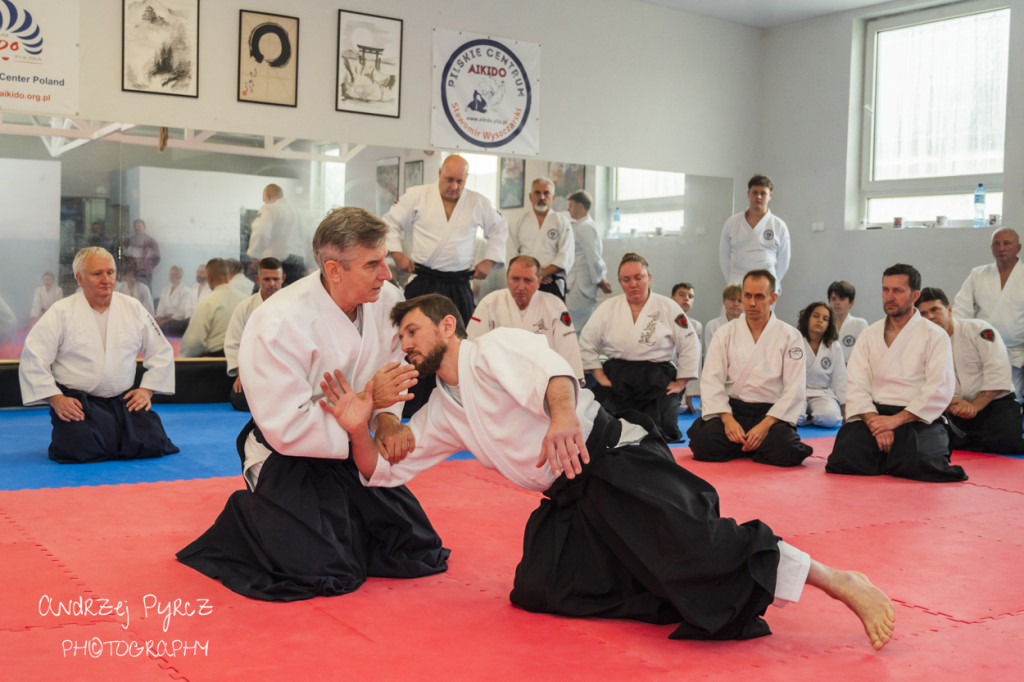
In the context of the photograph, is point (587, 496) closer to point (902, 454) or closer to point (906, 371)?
point (902, 454)

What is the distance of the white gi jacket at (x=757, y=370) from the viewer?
5.52m

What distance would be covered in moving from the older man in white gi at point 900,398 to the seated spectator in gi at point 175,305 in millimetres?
4930

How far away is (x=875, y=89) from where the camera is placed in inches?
373

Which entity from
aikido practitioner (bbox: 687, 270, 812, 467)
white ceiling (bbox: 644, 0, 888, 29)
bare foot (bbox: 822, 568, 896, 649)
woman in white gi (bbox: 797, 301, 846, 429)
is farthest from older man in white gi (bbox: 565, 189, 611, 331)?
bare foot (bbox: 822, 568, 896, 649)

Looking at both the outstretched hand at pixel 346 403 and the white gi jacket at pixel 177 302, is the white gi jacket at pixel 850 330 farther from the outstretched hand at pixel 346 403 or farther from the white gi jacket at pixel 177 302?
the outstretched hand at pixel 346 403

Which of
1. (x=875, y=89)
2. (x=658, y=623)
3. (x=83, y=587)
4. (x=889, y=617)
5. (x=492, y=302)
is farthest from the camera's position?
(x=875, y=89)

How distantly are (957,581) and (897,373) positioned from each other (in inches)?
92.7

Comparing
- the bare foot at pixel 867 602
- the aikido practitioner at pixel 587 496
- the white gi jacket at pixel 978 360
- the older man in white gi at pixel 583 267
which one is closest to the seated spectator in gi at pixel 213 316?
the older man in white gi at pixel 583 267

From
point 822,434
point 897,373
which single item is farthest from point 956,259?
point 897,373

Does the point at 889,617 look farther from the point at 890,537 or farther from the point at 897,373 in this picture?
the point at 897,373

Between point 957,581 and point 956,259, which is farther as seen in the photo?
point 956,259

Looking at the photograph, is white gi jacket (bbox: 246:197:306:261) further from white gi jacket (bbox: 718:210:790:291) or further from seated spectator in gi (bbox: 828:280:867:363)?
seated spectator in gi (bbox: 828:280:867:363)

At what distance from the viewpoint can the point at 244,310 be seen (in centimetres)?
741

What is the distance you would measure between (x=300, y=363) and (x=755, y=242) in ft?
21.9
